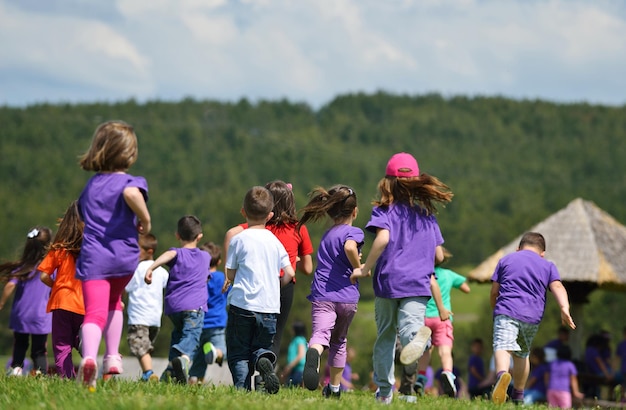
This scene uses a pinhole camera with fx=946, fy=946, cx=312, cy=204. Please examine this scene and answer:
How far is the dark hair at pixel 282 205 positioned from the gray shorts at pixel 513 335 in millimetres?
2298

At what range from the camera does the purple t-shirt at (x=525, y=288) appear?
9234mm

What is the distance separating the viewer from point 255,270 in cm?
821

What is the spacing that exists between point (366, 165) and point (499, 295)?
13490cm

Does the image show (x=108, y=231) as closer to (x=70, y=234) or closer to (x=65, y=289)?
(x=70, y=234)

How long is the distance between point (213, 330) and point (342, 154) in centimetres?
14043

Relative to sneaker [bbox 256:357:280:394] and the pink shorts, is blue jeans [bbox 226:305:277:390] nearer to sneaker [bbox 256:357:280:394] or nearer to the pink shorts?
sneaker [bbox 256:357:280:394]

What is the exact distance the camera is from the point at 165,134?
147m

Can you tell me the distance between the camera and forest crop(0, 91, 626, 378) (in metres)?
113

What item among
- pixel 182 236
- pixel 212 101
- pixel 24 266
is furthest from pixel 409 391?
pixel 212 101

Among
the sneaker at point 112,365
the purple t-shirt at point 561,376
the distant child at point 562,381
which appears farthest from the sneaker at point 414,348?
the purple t-shirt at point 561,376

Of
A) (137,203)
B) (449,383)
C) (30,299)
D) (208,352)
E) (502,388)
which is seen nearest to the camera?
(137,203)

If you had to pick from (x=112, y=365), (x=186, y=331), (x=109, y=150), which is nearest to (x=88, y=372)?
(x=112, y=365)

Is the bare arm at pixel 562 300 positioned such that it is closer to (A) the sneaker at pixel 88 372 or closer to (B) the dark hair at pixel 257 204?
(B) the dark hair at pixel 257 204

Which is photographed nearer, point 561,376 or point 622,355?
point 561,376
